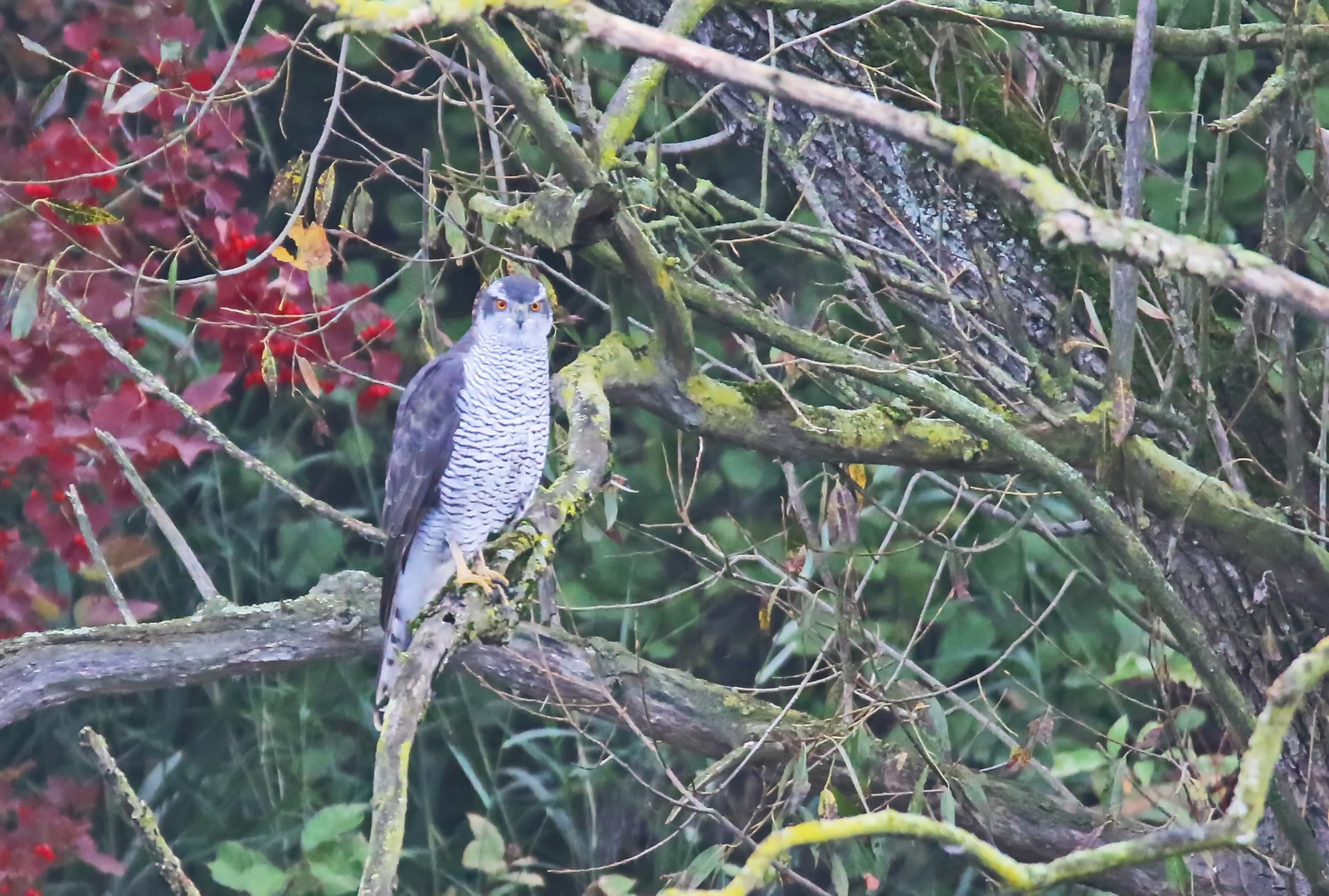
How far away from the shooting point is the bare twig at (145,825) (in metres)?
1.37

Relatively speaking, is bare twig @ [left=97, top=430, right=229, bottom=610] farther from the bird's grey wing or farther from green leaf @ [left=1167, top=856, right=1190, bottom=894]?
green leaf @ [left=1167, top=856, right=1190, bottom=894]

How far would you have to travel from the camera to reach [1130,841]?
87cm

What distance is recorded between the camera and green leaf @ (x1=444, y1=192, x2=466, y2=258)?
2156mm

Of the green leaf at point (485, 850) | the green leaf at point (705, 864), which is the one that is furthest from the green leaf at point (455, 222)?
the green leaf at point (485, 850)

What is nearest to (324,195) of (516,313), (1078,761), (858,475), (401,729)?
(516,313)

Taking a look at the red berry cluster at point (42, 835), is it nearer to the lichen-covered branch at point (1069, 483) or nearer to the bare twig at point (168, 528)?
the bare twig at point (168, 528)

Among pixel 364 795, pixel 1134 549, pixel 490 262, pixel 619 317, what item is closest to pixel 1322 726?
pixel 1134 549

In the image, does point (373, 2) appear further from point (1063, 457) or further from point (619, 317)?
point (1063, 457)

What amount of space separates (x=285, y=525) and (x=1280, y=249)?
2.37 metres

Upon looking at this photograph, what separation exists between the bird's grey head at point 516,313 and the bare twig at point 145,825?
3.99 ft

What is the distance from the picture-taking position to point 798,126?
7.71 feet

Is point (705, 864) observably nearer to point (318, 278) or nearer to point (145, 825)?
point (145, 825)

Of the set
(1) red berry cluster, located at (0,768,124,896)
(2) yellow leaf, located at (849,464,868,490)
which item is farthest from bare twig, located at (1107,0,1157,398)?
(1) red berry cluster, located at (0,768,124,896)

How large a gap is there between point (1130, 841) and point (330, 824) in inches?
96.8
